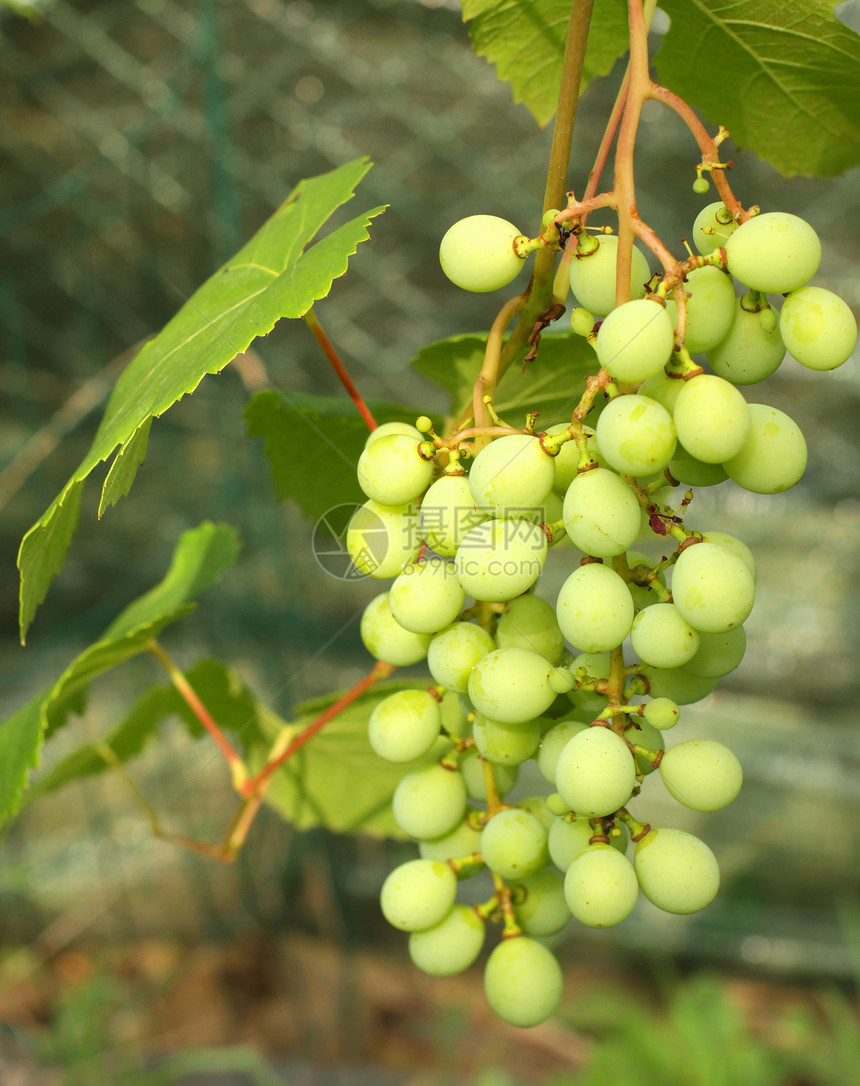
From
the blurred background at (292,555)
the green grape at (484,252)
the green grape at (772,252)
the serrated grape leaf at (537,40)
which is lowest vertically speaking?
the blurred background at (292,555)

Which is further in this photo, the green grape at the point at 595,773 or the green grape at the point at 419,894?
the green grape at the point at 419,894

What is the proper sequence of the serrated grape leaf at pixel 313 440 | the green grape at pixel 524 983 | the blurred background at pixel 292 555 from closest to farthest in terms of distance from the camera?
the green grape at pixel 524 983 → the serrated grape leaf at pixel 313 440 → the blurred background at pixel 292 555

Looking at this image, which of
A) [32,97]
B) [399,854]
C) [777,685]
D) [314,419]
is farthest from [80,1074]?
[32,97]

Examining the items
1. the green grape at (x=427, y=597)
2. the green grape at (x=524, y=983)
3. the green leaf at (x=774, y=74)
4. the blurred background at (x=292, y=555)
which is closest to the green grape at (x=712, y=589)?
the green grape at (x=427, y=597)

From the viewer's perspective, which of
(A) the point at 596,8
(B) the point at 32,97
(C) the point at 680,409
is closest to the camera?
(C) the point at 680,409

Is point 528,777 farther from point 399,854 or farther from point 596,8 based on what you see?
point 596,8

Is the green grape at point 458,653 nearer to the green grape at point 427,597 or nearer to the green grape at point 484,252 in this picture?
the green grape at point 427,597

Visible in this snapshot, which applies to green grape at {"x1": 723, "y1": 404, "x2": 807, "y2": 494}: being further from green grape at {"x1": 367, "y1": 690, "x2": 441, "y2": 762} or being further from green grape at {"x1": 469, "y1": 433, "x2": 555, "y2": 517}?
green grape at {"x1": 367, "y1": 690, "x2": 441, "y2": 762}
